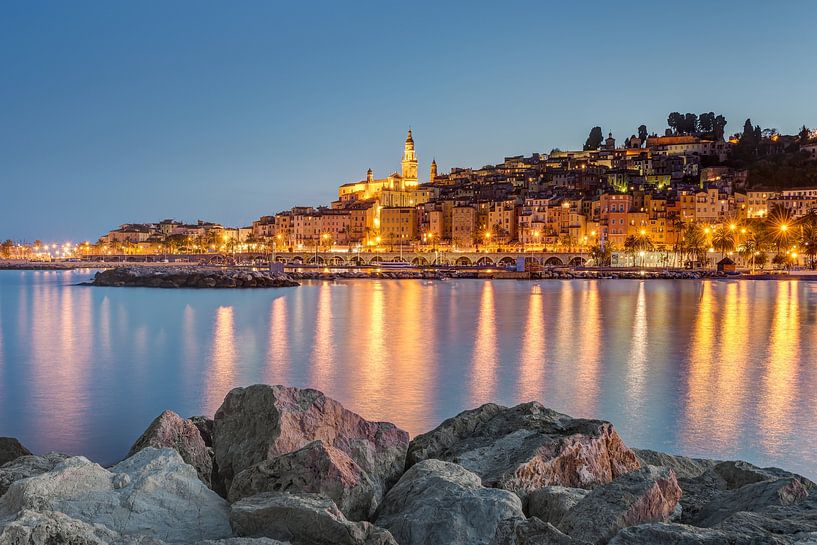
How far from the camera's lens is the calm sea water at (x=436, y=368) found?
26.9 feet

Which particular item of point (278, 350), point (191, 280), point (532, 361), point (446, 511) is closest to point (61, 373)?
point (278, 350)

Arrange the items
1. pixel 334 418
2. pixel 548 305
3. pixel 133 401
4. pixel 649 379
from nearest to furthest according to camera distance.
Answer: pixel 334 418, pixel 133 401, pixel 649 379, pixel 548 305

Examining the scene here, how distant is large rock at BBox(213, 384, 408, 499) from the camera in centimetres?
471

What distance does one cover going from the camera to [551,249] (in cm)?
8719

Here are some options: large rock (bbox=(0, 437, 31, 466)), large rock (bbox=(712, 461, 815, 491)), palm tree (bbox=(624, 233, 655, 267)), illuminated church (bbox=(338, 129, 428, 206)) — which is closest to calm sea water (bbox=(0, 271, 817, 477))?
large rock (bbox=(0, 437, 31, 466))

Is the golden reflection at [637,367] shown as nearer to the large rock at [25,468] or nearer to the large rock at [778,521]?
the large rock at [778,521]

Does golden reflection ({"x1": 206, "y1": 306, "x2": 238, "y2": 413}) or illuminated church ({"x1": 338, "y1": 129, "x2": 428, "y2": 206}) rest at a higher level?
illuminated church ({"x1": 338, "y1": 129, "x2": 428, "y2": 206})

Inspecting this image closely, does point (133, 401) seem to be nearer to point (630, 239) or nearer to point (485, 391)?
point (485, 391)

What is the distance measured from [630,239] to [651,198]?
36.4 ft

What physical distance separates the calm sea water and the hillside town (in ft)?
174

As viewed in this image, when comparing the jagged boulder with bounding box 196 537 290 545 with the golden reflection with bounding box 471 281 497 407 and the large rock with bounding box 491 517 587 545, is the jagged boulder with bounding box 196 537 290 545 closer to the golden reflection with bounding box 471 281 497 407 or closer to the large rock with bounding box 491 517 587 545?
the large rock with bounding box 491 517 587 545

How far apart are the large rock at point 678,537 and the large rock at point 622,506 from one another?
0.20 metres

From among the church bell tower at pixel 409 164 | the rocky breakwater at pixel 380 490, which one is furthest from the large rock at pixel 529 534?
the church bell tower at pixel 409 164

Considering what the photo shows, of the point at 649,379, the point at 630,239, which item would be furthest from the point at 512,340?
the point at 630,239
